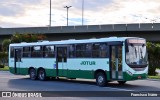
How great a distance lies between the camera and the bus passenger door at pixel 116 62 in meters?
20.8

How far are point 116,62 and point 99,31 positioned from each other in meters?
45.7

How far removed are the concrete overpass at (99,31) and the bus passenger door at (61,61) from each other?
3786 centimetres

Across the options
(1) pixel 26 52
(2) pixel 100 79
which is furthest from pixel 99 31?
(2) pixel 100 79

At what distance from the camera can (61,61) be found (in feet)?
82.6

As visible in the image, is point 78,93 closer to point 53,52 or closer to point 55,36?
point 53,52

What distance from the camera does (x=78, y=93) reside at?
58.6 feet

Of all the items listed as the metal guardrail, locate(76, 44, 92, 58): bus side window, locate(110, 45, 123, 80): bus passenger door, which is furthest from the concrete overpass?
locate(110, 45, 123, 80): bus passenger door

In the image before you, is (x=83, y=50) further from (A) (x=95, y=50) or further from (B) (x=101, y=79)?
(B) (x=101, y=79)

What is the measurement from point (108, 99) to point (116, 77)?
5.83 m

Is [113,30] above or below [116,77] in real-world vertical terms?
above

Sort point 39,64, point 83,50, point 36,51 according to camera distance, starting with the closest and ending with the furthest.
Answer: point 83,50
point 39,64
point 36,51

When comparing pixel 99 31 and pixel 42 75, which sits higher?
pixel 99 31

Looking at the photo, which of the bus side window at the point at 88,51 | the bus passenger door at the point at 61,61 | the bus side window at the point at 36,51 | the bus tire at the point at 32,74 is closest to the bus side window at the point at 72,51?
the bus passenger door at the point at 61,61

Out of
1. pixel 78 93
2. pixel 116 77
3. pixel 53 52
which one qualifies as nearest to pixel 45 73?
pixel 53 52
